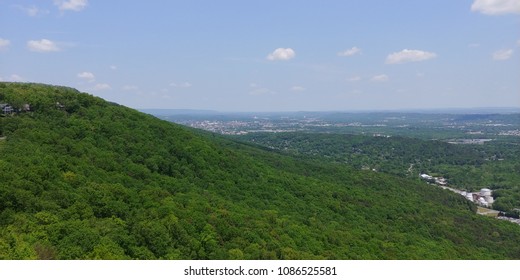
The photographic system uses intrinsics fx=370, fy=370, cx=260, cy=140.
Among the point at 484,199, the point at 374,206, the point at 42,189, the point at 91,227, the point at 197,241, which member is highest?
the point at 42,189

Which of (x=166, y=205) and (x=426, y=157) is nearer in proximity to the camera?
(x=166, y=205)

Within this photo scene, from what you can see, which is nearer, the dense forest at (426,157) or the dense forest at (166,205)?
the dense forest at (166,205)

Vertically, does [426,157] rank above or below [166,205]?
below

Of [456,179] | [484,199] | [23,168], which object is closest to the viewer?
[23,168]

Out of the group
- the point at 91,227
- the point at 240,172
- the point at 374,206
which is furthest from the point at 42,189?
the point at 374,206

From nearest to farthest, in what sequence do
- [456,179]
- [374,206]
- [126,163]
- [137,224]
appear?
[137,224] < [126,163] < [374,206] < [456,179]

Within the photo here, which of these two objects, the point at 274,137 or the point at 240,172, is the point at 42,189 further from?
the point at 274,137
